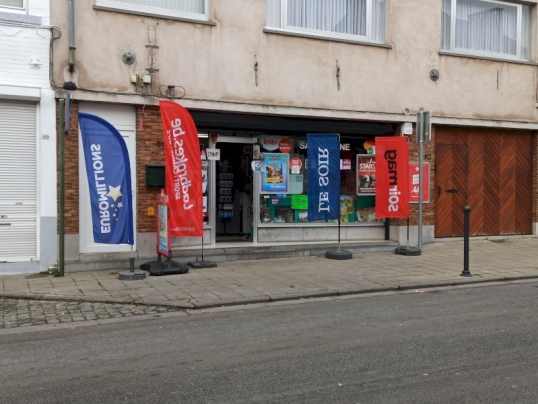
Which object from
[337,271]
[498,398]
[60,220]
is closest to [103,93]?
[60,220]

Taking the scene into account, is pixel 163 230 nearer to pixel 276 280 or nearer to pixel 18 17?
pixel 276 280

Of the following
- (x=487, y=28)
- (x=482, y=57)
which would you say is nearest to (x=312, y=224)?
(x=482, y=57)

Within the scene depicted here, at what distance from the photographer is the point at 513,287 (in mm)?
9406

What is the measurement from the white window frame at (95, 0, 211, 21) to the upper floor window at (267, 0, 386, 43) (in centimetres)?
151

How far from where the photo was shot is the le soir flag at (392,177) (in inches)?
495

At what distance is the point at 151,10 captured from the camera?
11281mm

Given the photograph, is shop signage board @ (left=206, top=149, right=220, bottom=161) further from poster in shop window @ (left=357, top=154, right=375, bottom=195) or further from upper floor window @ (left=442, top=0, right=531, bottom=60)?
upper floor window @ (left=442, top=0, right=531, bottom=60)

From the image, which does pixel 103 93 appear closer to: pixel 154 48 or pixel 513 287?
pixel 154 48

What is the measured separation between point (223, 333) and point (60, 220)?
15.8ft

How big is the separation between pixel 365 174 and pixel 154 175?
5.18 m

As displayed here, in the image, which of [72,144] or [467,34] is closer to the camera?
[72,144]

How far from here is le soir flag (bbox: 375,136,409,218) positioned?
12.6m

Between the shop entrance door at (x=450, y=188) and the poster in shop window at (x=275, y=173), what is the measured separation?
3.97 meters

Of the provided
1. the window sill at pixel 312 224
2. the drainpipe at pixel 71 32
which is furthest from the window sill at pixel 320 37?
the window sill at pixel 312 224
